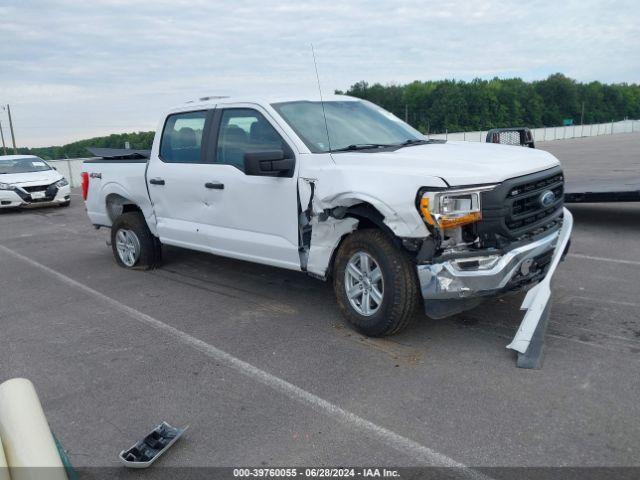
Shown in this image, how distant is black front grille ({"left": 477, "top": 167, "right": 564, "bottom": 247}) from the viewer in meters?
3.90

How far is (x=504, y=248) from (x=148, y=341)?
304 cm

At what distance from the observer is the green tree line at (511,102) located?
81.6 m

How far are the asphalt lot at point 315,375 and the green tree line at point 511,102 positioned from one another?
58.0 m

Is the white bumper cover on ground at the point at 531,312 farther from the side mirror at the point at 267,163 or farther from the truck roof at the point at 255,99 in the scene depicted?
the truck roof at the point at 255,99

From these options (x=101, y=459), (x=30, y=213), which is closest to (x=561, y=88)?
(x=30, y=213)

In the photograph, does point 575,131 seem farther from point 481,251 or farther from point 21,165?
point 481,251

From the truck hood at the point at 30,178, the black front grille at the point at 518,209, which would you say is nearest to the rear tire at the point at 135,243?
the black front grille at the point at 518,209

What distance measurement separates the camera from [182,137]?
20.2 feet

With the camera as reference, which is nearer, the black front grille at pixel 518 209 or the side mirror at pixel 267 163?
the black front grille at pixel 518 209

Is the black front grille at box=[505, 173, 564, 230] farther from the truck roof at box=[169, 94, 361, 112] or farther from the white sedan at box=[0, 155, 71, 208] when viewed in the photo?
the white sedan at box=[0, 155, 71, 208]

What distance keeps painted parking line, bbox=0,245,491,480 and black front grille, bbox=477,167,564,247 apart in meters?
1.59

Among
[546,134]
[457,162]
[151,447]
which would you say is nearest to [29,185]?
[151,447]

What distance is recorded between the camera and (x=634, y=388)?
3.48 m

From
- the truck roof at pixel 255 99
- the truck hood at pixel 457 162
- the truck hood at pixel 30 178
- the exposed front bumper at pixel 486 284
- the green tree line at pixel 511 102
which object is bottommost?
the exposed front bumper at pixel 486 284
